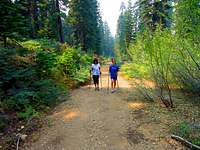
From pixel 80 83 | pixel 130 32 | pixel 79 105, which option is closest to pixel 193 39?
pixel 79 105

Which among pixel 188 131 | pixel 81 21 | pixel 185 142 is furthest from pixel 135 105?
pixel 81 21

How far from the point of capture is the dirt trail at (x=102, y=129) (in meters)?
9.78

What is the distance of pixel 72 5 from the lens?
43781 mm

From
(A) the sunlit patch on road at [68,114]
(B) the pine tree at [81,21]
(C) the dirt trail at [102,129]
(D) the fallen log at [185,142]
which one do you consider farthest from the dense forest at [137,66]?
(B) the pine tree at [81,21]

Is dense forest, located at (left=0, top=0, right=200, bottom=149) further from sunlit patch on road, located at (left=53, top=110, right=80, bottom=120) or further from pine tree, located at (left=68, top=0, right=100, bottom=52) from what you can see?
pine tree, located at (left=68, top=0, right=100, bottom=52)

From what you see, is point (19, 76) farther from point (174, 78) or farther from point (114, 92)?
point (174, 78)

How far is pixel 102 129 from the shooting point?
11.0 metres

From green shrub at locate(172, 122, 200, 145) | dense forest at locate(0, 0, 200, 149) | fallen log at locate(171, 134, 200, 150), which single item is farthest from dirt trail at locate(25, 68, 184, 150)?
dense forest at locate(0, 0, 200, 149)

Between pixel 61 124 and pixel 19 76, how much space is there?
9.67 feet

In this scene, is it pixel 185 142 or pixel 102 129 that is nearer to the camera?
pixel 185 142

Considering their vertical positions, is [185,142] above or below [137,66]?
below

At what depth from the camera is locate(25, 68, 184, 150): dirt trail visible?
978 cm

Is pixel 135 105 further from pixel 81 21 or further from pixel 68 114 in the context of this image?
pixel 81 21

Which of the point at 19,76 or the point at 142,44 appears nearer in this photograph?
the point at 19,76
